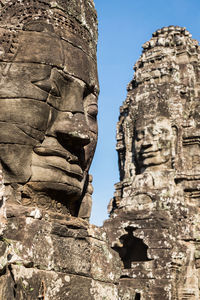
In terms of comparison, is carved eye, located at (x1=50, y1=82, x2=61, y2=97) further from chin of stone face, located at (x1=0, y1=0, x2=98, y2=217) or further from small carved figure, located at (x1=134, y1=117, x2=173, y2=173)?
small carved figure, located at (x1=134, y1=117, x2=173, y2=173)

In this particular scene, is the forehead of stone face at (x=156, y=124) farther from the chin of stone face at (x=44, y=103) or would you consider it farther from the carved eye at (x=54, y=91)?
the carved eye at (x=54, y=91)

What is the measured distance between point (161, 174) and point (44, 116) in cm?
1038

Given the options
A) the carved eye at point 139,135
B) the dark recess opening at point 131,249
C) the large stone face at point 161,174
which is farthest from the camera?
the carved eye at point 139,135

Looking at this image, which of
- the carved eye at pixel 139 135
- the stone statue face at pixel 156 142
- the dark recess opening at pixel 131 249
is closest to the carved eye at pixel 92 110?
the dark recess opening at pixel 131 249

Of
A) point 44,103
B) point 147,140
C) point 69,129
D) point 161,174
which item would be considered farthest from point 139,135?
point 44,103

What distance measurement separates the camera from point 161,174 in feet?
46.9

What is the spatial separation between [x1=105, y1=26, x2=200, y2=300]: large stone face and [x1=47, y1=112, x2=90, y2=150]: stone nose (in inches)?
301

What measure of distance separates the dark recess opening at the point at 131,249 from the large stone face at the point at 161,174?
28mm

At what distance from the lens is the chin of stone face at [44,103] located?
411cm

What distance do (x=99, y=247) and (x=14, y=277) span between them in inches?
50.2

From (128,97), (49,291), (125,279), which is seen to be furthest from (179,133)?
(49,291)

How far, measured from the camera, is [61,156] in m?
4.32

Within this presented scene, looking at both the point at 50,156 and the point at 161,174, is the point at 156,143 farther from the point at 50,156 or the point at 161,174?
the point at 50,156

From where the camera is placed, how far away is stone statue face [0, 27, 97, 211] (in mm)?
4102
